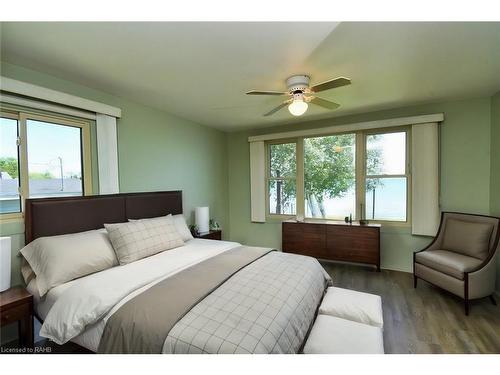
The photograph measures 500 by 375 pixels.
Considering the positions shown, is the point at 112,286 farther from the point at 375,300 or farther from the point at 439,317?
the point at 439,317

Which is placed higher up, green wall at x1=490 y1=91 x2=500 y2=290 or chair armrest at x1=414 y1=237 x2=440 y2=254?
green wall at x1=490 y1=91 x2=500 y2=290

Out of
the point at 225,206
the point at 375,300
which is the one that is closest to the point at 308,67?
the point at 375,300

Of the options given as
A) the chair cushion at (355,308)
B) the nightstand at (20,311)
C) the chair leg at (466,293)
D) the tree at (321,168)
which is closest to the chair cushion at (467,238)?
the chair leg at (466,293)

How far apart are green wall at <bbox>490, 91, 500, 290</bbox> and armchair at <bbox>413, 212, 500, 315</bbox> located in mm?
361

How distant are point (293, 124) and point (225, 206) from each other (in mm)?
2083

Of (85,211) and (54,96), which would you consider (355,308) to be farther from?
(54,96)

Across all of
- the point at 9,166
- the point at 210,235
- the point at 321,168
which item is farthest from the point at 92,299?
the point at 321,168

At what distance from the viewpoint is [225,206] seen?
4.76m

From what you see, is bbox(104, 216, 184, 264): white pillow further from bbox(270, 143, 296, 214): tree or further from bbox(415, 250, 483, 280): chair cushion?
bbox(415, 250, 483, 280): chair cushion

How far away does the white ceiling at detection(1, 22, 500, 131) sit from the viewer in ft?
5.03

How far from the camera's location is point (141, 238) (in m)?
2.26

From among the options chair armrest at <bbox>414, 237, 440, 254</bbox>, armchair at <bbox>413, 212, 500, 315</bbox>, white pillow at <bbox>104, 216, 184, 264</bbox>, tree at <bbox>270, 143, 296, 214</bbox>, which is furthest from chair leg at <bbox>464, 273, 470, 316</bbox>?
white pillow at <bbox>104, 216, 184, 264</bbox>

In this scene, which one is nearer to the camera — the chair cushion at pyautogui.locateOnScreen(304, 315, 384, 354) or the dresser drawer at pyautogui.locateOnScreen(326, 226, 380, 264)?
the chair cushion at pyautogui.locateOnScreen(304, 315, 384, 354)

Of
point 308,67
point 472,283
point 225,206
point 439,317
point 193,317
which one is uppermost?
point 308,67
